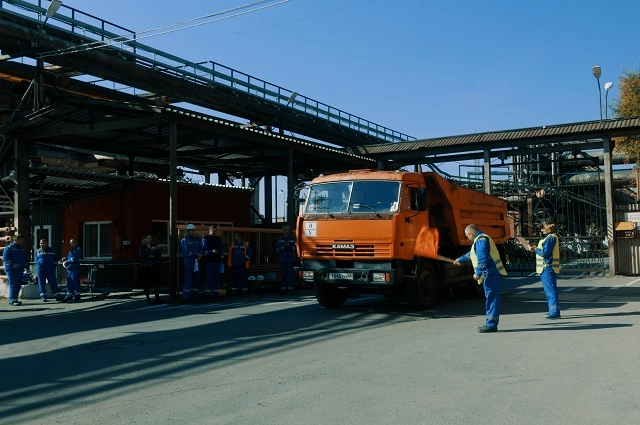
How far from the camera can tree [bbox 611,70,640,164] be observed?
→ 30500 millimetres

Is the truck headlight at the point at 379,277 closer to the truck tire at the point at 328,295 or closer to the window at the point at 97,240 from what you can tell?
the truck tire at the point at 328,295

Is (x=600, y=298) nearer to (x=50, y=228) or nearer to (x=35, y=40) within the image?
(x=50, y=228)

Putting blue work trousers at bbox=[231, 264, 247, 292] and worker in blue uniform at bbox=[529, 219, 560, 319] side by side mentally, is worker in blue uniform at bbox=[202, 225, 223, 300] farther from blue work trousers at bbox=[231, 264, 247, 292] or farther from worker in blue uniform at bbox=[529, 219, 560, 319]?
worker in blue uniform at bbox=[529, 219, 560, 319]

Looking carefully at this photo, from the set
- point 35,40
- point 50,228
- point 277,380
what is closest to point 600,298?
point 277,380

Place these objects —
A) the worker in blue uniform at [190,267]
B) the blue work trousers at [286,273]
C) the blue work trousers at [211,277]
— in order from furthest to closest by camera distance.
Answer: the blue work trousers at [286,273] → the blue work trousers at [211,277] → the worker in blue uniform at [190,267]

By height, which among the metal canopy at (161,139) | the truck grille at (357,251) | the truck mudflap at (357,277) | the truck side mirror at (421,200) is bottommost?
the truck mudflap at (357,277)

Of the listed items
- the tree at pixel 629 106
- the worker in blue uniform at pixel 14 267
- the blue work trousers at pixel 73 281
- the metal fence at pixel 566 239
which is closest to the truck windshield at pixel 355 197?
the blue work trousers at pixel 73 281

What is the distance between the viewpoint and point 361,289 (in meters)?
13.2

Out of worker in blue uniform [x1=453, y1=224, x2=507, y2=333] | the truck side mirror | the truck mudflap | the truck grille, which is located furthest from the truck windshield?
worker in blue uniform [x1=453, y1=224, x2=507, y2=333]

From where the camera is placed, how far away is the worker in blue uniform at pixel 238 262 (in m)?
17.5

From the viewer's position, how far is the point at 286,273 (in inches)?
720

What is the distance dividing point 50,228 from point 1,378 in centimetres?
1636

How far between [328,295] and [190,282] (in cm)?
417

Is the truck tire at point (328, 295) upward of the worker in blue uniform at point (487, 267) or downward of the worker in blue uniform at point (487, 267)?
downward
